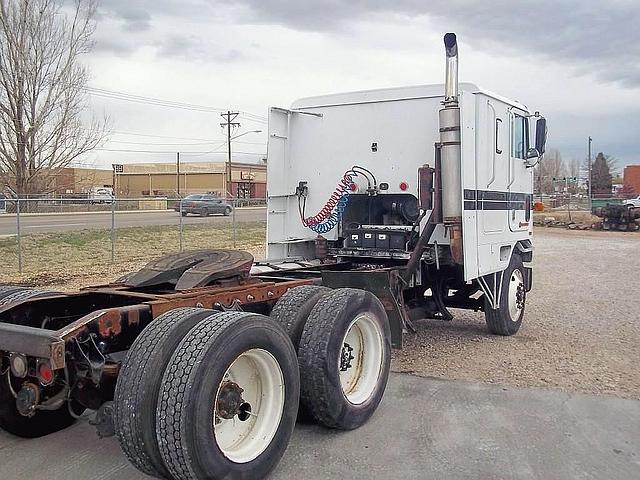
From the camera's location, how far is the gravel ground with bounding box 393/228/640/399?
6738 millimetres

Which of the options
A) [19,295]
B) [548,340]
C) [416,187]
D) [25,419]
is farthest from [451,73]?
[25,419]

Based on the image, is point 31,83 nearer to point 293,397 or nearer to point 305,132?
point 305,132

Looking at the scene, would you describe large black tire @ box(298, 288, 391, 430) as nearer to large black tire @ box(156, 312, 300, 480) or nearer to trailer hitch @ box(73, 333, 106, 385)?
large black tire @ box(156, 312, 300, 480)

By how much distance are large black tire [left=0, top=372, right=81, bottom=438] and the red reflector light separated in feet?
2.79

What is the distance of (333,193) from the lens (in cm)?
809

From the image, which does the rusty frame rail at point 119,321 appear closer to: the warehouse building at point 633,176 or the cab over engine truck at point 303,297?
the cab over engine truck at point 303,297

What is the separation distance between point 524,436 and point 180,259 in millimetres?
3114

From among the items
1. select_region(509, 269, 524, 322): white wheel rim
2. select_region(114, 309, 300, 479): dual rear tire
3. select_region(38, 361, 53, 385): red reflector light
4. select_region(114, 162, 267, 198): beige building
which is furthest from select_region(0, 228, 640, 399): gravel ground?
select_region(114, 162, 267, 198): beige building

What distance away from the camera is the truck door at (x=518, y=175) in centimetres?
842

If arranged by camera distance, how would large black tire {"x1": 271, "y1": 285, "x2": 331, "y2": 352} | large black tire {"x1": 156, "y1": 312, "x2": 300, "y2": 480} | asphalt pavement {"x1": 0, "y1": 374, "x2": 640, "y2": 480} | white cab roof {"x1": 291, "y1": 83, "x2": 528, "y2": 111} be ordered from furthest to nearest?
white cab roof {"x1": 291, "y1": 83, "x2": 528, "y2": 111} → large black tire {"x1": 271, "y1": 285, "x2": 331, "y2": 352} → asphalt pavement {"x1": 0, "y1": 374, "x2": 640, "y2": 480} → large black tire {"x1": 156, "y1": 312, "x2": 300, "y2": 480}

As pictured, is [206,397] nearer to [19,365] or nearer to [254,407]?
[254,407]

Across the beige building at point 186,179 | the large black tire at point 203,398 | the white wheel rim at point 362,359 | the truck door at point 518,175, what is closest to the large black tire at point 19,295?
the large black tire at point 203,398

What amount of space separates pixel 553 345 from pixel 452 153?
2.88 meters

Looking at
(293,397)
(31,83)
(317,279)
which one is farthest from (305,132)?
(31,83)
